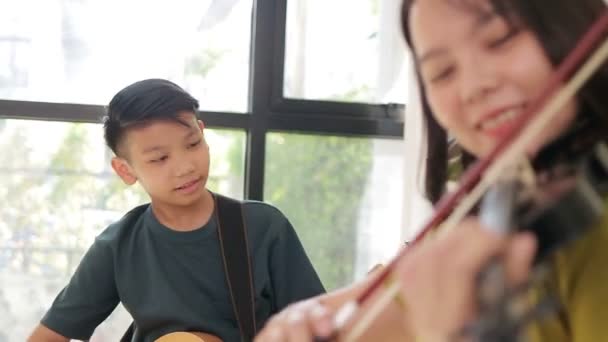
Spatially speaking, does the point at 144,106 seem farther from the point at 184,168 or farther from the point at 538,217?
the point at 538,217

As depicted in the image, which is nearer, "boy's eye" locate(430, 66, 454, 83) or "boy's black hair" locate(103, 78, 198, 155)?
"boy's eye" locate(430, 66, 454, 83)

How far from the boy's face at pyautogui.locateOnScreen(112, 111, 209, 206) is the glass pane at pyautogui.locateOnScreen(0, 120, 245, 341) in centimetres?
39

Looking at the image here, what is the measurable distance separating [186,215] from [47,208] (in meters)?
0.48

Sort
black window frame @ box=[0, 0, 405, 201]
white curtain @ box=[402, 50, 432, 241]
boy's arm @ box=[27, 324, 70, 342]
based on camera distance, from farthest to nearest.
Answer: black window frame @ box=[0, 0, 405, 201] → white curtain @ box=[402, 50, 432, 241] → boy's arm @ box=[27, 324, 70, 342]

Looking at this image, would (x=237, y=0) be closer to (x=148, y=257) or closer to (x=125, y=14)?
(x=125, y=14)

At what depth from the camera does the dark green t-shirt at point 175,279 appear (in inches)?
49.1

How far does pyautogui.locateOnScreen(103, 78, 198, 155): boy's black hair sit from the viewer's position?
4.07 ft

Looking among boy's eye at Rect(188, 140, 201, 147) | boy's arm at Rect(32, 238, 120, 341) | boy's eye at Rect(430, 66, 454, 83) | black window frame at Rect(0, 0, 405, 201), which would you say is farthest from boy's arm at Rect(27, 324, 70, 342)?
boy's eye at Rect(430, 66, 454, 83)

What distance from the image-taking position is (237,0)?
1671 millimetres

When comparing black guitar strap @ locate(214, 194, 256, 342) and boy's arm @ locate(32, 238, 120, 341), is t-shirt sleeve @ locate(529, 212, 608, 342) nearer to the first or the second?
black guitar strap @ locate(214, 194, 256, 342)

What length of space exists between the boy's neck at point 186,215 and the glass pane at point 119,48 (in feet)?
1.31

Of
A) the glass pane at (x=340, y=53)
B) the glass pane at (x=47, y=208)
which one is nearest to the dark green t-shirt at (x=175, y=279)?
the glass pane at (x=47, y=208)

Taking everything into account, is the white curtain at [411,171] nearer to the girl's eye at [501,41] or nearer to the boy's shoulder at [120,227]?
the boy's shoulder at [120,227]

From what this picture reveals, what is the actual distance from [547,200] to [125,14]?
1.36 meters
